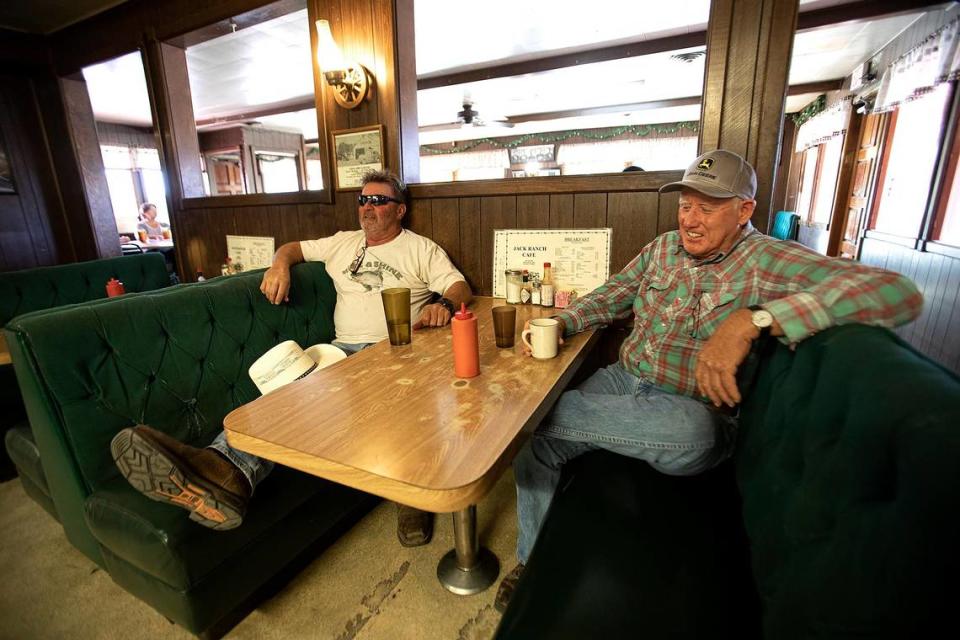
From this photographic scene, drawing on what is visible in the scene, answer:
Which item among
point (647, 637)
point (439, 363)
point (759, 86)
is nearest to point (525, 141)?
point (759, 86)

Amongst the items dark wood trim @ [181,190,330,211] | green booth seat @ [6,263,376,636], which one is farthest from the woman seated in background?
green booth seat @ [6,263,376,636]

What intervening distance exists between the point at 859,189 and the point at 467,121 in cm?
526

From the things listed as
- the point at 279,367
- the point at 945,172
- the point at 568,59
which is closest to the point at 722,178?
the point at 279,367

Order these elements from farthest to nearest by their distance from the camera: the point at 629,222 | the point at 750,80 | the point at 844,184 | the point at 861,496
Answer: the point at 844,184 → the point at 629,222 → the point at 750,80 → the point at 861,496

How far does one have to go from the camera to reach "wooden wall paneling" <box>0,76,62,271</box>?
3.68 m

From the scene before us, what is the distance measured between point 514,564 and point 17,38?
5156 mm

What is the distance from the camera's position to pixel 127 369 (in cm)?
134

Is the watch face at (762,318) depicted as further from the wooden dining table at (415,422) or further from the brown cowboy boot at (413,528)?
the brown cowboy boot at (413,528)

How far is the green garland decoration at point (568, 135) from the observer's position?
8.60 meters

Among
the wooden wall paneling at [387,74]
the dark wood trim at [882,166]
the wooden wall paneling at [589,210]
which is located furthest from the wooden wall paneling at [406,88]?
the dark wood trim at [882,166]

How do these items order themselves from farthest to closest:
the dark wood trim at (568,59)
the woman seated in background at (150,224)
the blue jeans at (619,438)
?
the woman seated in background at (150,224), the dark wood trim at (568,59), the blue jeans at (619,438)

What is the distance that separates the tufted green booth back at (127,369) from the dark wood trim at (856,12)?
4335mm

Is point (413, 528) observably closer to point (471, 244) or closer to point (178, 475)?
point (178, 475)

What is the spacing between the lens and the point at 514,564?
5.06 feet
